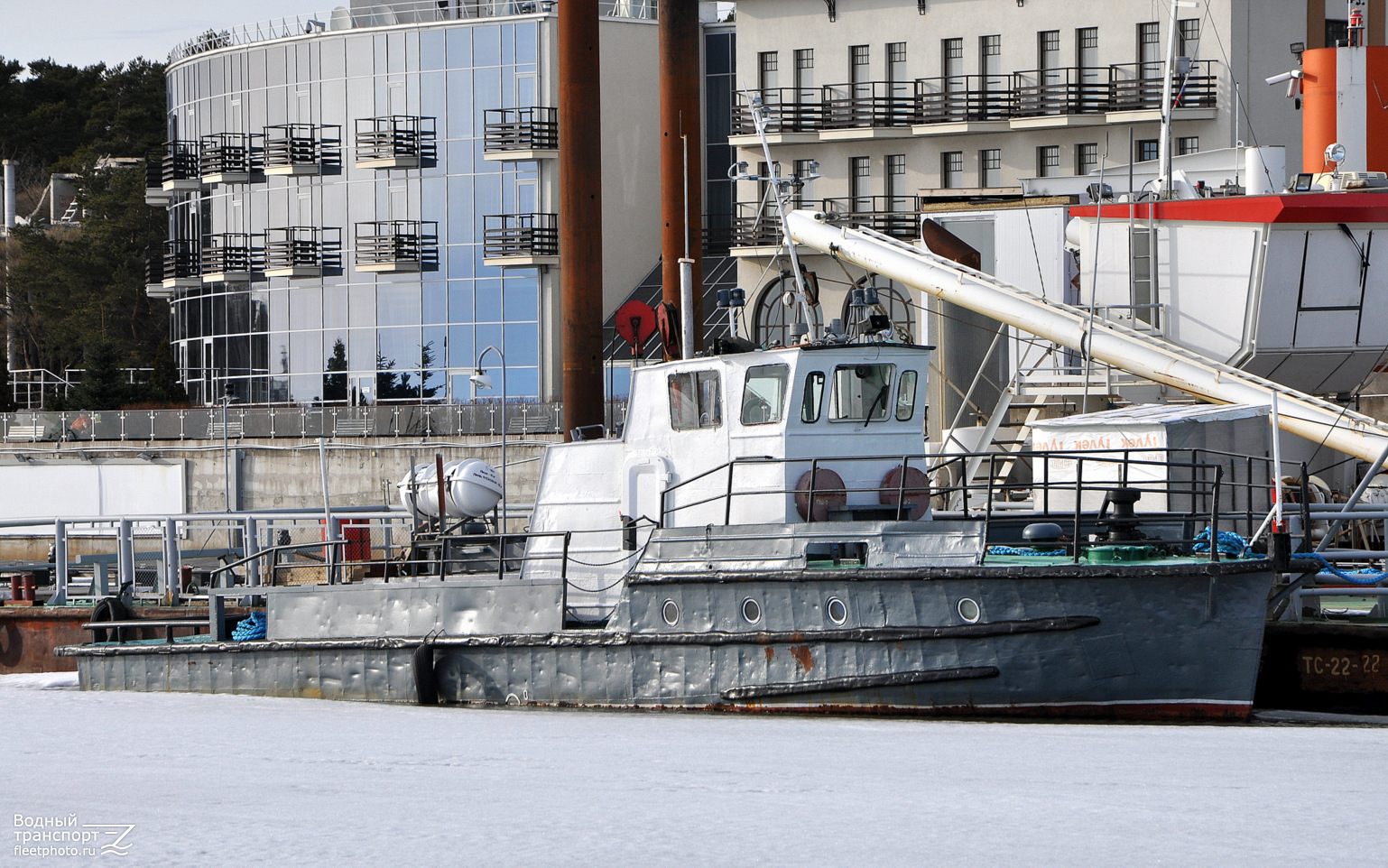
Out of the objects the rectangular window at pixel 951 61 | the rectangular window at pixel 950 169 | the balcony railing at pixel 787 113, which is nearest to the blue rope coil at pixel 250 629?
the balcony railing at pixel 787 113

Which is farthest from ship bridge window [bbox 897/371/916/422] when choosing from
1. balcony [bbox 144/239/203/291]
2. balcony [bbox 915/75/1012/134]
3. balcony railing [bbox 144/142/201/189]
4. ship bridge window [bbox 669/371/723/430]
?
balcony railing [bbox 144/142/201/189]

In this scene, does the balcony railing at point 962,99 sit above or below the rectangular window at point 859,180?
above

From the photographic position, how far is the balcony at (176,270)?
4862 centimetres

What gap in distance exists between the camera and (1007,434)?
24094 millimetres

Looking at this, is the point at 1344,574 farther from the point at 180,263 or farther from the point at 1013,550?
the point at 180,263

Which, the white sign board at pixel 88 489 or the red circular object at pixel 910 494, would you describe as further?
the white sign board at pixel 88 489

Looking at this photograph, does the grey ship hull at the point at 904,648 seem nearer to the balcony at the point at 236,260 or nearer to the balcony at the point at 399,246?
the balcony at the point at 399,246

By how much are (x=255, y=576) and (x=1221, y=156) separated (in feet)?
65.8

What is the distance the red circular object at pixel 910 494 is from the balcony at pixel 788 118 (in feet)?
91.7

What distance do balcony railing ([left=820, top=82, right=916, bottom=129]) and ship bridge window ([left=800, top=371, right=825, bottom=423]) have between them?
28.0 m

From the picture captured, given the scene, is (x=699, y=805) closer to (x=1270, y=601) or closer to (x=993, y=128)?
(x=1270, y=601)

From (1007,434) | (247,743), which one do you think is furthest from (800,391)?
(1007,434)

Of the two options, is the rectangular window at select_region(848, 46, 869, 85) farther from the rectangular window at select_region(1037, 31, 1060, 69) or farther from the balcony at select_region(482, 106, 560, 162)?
the balcony at select_region(482, 106, 560, 162)

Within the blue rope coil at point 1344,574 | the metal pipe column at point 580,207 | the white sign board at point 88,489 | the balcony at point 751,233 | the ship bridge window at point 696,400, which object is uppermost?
the balcony at point 751,233
